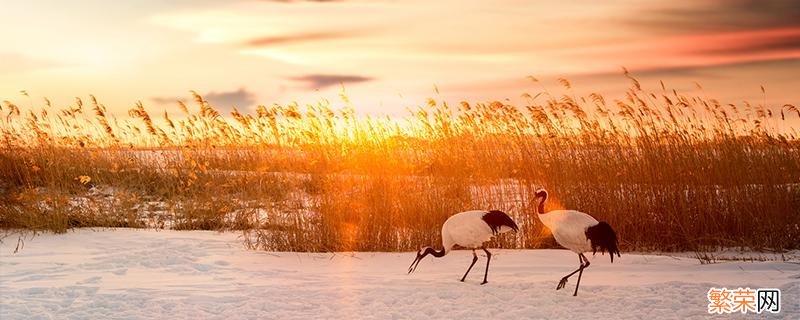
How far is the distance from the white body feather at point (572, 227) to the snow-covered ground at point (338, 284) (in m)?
0.40

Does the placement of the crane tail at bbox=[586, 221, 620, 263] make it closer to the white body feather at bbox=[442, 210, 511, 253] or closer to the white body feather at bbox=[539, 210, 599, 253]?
the white body feather at bbox=[539, 210, 599, 253]

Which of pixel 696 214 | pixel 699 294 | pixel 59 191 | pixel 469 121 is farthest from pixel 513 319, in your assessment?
pixel 59 191

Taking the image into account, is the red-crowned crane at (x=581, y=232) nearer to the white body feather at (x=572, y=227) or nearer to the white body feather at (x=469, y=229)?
the white body feather at (x=572, y=227)

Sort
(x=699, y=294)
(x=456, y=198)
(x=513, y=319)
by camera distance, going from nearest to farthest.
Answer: (x=513, y=319), (x=699, y=294), (x=456, y=198)

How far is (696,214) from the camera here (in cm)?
864

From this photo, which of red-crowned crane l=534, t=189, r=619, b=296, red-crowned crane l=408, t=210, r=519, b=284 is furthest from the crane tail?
red-crowned crane l=408, t=210, r=519, b=284

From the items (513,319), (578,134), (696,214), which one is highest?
(578,134)

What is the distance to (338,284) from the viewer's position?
19.9ft

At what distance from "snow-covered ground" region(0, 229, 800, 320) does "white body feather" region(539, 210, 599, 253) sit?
404 mm

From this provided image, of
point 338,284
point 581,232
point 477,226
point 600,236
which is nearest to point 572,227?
point 581,232

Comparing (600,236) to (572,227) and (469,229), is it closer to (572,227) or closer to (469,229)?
(572,227)

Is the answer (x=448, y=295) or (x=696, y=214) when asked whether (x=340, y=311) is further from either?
(x=696, y=214)

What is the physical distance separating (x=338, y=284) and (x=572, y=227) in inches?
75.6

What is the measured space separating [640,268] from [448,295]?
2.26m
